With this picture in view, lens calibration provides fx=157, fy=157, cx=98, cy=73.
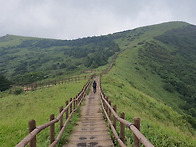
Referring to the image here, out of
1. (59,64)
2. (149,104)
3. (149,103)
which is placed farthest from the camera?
(59,64)

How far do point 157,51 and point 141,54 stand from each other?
1425cm

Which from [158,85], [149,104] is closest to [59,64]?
[158,85]

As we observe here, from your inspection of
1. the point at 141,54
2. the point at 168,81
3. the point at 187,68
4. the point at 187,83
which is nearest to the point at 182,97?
the point at 168,81

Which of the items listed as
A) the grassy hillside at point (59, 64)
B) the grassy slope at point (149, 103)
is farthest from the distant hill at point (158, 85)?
the grassy hillside at point (59, 64)

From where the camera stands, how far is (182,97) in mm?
41531

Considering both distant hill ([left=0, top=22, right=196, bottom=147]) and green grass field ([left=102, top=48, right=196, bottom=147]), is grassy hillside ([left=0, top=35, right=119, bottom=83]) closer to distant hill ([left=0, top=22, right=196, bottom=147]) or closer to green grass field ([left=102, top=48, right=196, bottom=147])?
distant hill ([left=0, top=22, right=196, bottom=147])

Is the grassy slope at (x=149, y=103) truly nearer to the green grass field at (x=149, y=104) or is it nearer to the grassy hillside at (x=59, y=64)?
the green grass field at (x=149, y=104)

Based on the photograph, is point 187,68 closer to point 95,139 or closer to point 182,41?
point 182,41

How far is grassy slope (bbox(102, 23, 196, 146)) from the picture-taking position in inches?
318

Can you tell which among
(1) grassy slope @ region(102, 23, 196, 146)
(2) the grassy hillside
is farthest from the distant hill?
(2) the grassy hillside

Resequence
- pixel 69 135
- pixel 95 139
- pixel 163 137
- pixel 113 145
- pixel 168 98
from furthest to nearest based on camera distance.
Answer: pixel 168 98 < pixel 163 137 < pixel 69 135 < pixel 95 139 < pixel 113 145

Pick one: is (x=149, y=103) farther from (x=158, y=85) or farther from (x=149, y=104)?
(x=158, y=85)

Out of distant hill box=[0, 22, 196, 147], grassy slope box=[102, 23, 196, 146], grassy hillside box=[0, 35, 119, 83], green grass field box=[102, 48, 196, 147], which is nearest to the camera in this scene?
green grass field box=[102, 48, 196, 147]

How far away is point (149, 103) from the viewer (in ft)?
70.1
